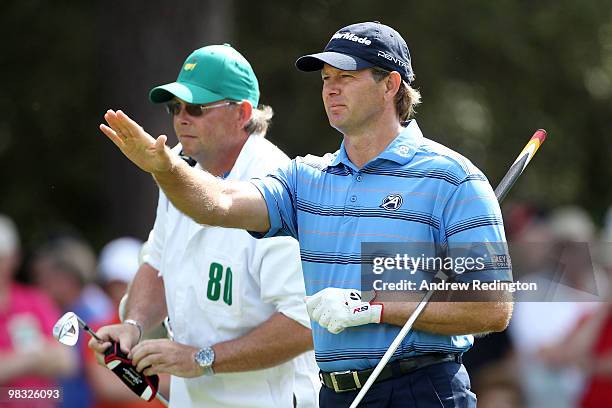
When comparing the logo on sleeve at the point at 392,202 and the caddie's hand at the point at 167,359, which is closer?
the logo on sleeve at the point at 392,202

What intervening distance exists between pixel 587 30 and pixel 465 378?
11.5 meters

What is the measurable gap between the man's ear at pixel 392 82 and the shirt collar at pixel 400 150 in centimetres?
17

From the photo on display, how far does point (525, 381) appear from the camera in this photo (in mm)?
8523

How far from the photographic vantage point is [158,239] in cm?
662

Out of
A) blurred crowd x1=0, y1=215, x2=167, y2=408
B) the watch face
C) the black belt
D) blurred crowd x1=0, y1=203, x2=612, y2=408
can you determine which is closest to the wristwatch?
the watch face

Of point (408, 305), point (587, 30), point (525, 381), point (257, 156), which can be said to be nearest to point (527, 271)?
point (525, 381)

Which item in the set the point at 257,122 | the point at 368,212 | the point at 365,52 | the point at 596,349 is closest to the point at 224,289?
the point at 257,122

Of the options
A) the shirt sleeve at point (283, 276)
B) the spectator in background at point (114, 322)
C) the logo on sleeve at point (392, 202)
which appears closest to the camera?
Result: the logo on sleeve at point (392, 202)

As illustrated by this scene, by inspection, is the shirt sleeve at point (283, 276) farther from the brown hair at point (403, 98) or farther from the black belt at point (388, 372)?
the brown hair at point (403, 98)

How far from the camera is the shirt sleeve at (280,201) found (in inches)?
215

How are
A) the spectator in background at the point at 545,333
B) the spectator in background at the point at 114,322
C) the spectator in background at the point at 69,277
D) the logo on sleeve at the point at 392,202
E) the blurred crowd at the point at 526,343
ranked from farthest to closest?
the spectator in background at the point at 69,277 < the spectator in background at the point at 114,322 < the spectator in background at the point at 545,333 < the blurred crowd at the point at 526,343 < the logo on sleeve at the point at 392,202

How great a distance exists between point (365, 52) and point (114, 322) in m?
3.89

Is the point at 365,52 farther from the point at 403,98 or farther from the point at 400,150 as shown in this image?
the point at 400,150

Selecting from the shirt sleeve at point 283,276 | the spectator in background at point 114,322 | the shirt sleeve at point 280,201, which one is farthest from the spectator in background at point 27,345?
the shirt sleeve at point 280,201
